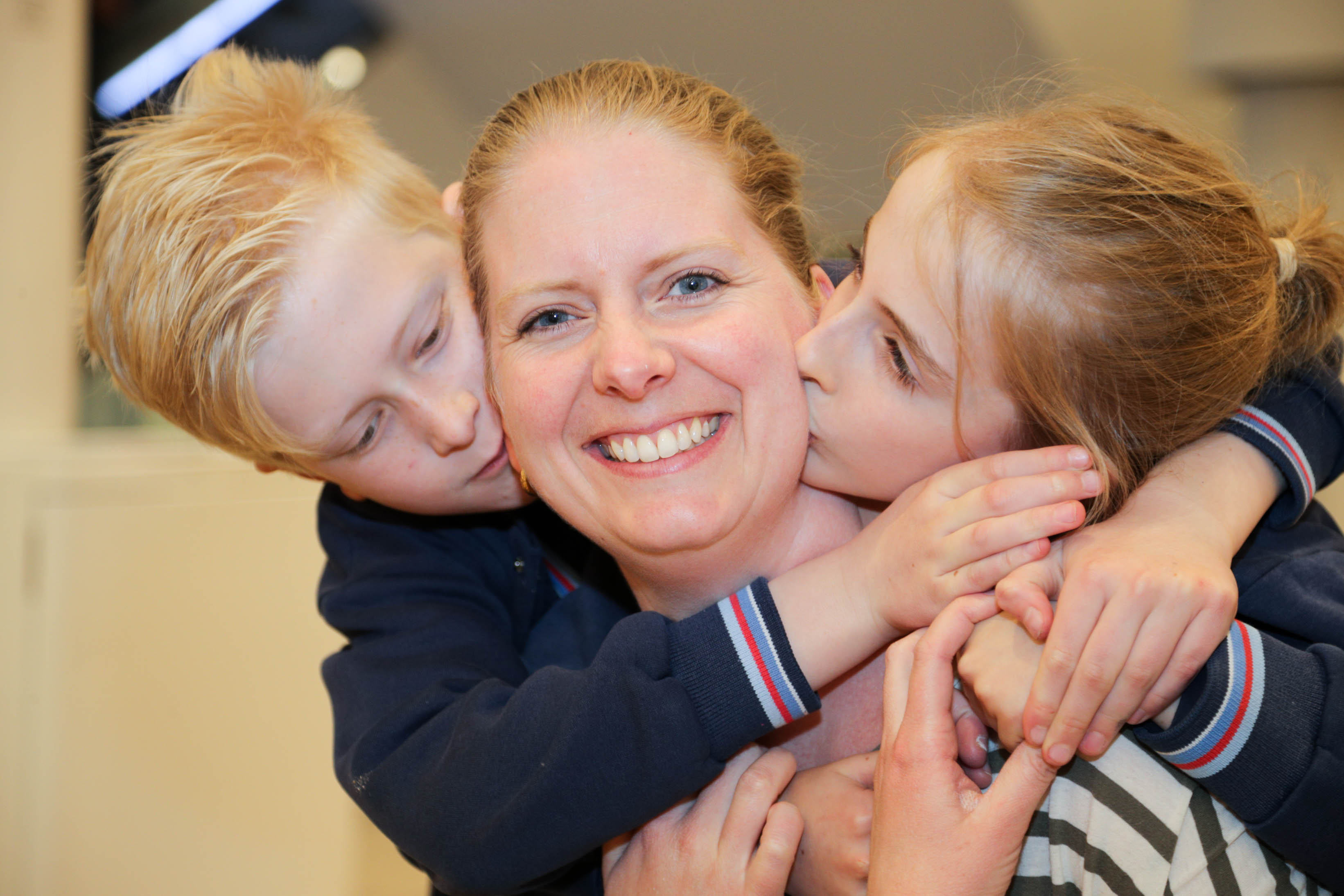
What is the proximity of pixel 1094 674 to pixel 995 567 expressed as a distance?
0.51 ft

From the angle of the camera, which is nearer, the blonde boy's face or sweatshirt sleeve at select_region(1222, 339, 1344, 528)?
sweatshirt sleeve at select_region(1222, 339, 1344, 528)

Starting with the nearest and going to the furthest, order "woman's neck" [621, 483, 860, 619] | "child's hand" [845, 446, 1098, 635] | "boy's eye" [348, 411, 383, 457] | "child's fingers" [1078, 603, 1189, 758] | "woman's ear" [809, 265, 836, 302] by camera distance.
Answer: "child's fingers" [1078, 603, 1189, 758] → "child's hand" [845, 446, 1098, 635] → "woman's neck" [621, 483, 860, 619] → "woman's ear" [809, 265, 836, 302] → "boy's eye" [348, 411, 383, 457]

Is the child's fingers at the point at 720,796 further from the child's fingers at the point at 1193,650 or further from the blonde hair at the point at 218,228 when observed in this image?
the blonde hair at the point at 218,228

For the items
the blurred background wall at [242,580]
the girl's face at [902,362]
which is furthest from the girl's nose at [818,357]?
the blurred background wall at [242,580]

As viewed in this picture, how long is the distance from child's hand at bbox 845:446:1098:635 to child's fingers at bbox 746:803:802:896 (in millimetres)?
240

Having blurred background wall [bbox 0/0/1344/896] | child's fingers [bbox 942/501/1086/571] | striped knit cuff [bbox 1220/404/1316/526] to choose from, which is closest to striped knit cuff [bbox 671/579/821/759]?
child's fingers [bbox 942/501/1086/571]

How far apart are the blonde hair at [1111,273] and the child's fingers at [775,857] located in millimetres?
481

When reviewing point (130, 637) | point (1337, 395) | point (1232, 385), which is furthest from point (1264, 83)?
point (130, 637)

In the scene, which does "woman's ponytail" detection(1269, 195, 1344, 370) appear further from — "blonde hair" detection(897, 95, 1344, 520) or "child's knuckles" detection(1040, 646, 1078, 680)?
"child's knuckles" detection(1040, 646, 1078, 680)

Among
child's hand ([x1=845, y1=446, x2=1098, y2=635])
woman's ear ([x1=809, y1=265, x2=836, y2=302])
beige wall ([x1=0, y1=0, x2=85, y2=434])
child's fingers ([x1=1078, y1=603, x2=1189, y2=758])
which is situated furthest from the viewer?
beige wall ([x1=0, y1=0, x2=85, y2=434])

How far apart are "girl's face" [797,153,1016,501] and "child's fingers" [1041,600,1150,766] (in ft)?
0.98

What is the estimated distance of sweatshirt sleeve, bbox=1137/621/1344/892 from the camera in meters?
0.94

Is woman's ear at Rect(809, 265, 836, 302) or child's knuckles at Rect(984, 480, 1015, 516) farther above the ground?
woman's ear at Rect(809, 265, 836, 302)

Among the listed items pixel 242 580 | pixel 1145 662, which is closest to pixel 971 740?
pixel 1145 662
